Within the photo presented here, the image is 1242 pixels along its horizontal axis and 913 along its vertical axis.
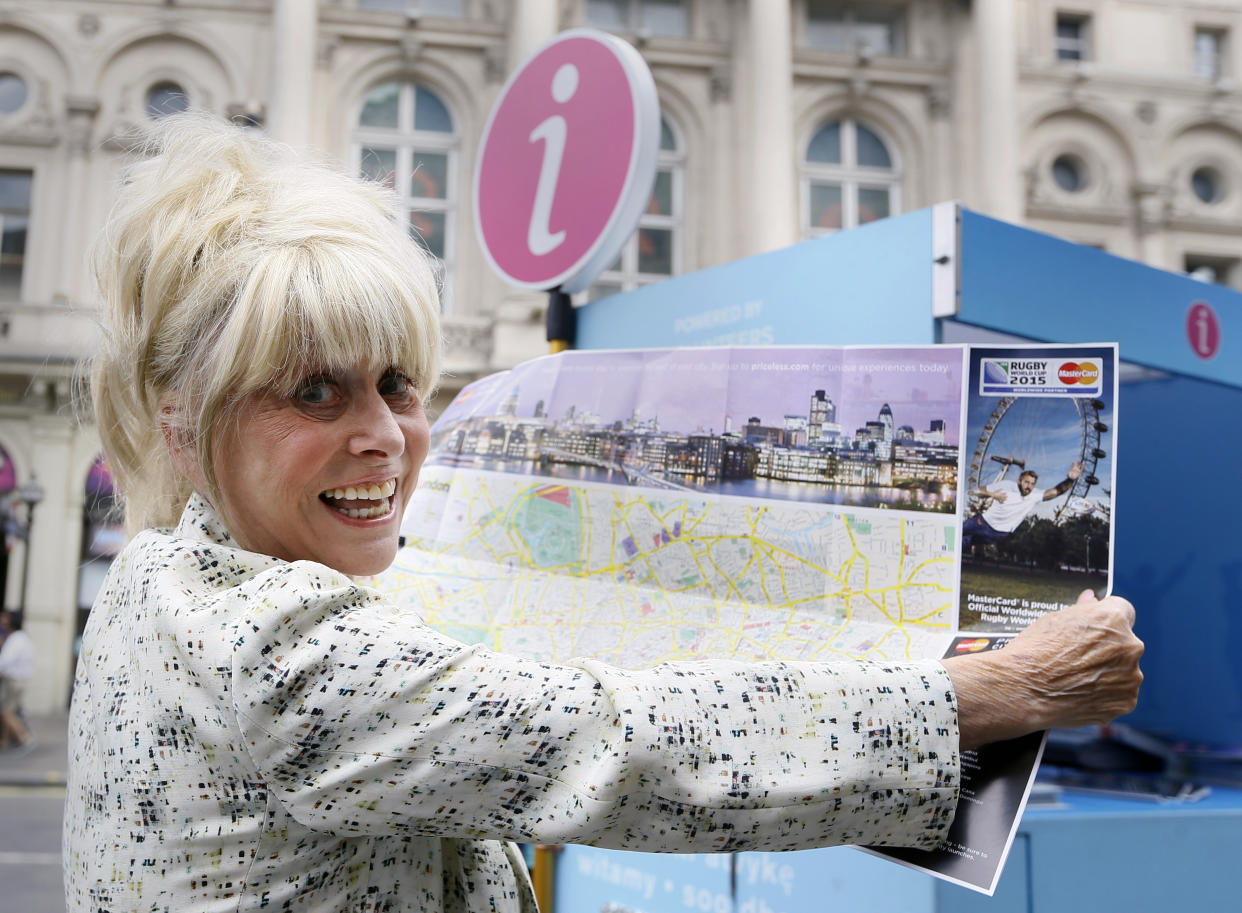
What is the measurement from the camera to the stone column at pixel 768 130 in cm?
1631

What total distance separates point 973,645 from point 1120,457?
2390 mm

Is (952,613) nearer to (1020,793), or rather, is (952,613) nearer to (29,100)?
(1020,793)

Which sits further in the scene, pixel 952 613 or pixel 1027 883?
pixel 1027 883

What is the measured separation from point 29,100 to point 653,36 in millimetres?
9684

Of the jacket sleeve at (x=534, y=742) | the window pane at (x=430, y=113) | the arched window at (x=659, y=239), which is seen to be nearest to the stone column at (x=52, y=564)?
the window pane at (x=430, y=113)

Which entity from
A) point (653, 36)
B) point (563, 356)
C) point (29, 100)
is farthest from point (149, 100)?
point (563, 356)

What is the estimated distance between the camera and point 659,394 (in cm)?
151

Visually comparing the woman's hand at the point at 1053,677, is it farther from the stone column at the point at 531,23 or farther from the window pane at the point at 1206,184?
the window pane at the point at 1206,184

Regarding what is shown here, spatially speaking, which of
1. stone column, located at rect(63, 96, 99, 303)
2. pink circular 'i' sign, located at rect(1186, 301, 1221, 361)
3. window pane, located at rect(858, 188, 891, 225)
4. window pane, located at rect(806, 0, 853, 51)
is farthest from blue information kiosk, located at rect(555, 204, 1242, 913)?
window pane, located at rect(806, 0, 853, 51)

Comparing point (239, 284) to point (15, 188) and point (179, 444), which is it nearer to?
point (179, 444)

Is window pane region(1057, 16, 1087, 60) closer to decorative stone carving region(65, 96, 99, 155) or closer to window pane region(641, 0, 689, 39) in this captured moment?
window pane region(641, 0, 689, 39)

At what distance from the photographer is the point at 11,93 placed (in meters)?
16.0

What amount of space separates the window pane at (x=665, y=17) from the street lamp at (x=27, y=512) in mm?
11738

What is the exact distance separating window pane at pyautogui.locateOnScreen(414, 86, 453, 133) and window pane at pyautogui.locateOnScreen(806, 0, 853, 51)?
651 cm
